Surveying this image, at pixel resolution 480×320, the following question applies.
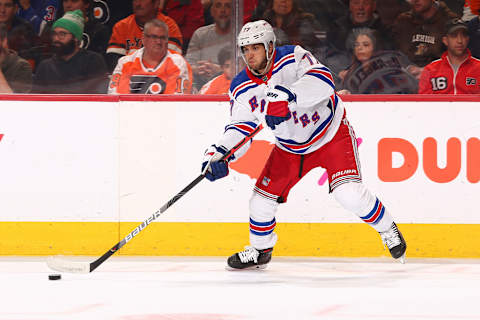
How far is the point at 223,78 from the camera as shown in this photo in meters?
3.91

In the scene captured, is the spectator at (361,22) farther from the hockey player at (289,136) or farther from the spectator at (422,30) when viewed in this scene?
the hockey player at (289,136)

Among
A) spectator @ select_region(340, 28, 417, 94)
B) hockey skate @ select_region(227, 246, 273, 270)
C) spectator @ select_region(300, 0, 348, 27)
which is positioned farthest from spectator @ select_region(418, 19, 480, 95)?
hockey skate @ select_region(227, 246, 273, 270)

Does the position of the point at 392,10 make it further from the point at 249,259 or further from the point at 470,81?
the point at 249,259

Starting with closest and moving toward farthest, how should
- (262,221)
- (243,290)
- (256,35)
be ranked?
(243,290), (256,35), (262,221)

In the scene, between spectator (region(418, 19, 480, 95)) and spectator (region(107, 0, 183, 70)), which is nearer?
spectator (region(418, 19, 480, 95))

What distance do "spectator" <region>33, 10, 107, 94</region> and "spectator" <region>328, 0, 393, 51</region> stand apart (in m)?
1.42

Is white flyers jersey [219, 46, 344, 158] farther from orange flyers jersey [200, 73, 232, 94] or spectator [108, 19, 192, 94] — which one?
spectator [108, 19, 192, 94]

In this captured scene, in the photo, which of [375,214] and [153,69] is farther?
[153,69]

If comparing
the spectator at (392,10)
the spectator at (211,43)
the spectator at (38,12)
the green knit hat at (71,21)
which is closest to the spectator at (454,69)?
the spectator at (392,10)

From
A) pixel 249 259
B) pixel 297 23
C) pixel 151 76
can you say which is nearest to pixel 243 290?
pixel 249 259

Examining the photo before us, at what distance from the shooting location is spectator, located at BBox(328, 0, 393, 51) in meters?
3.88

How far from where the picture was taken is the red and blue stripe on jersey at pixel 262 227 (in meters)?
3.36

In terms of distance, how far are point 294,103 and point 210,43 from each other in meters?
1.05

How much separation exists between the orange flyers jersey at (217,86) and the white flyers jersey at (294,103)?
60 centimetres
